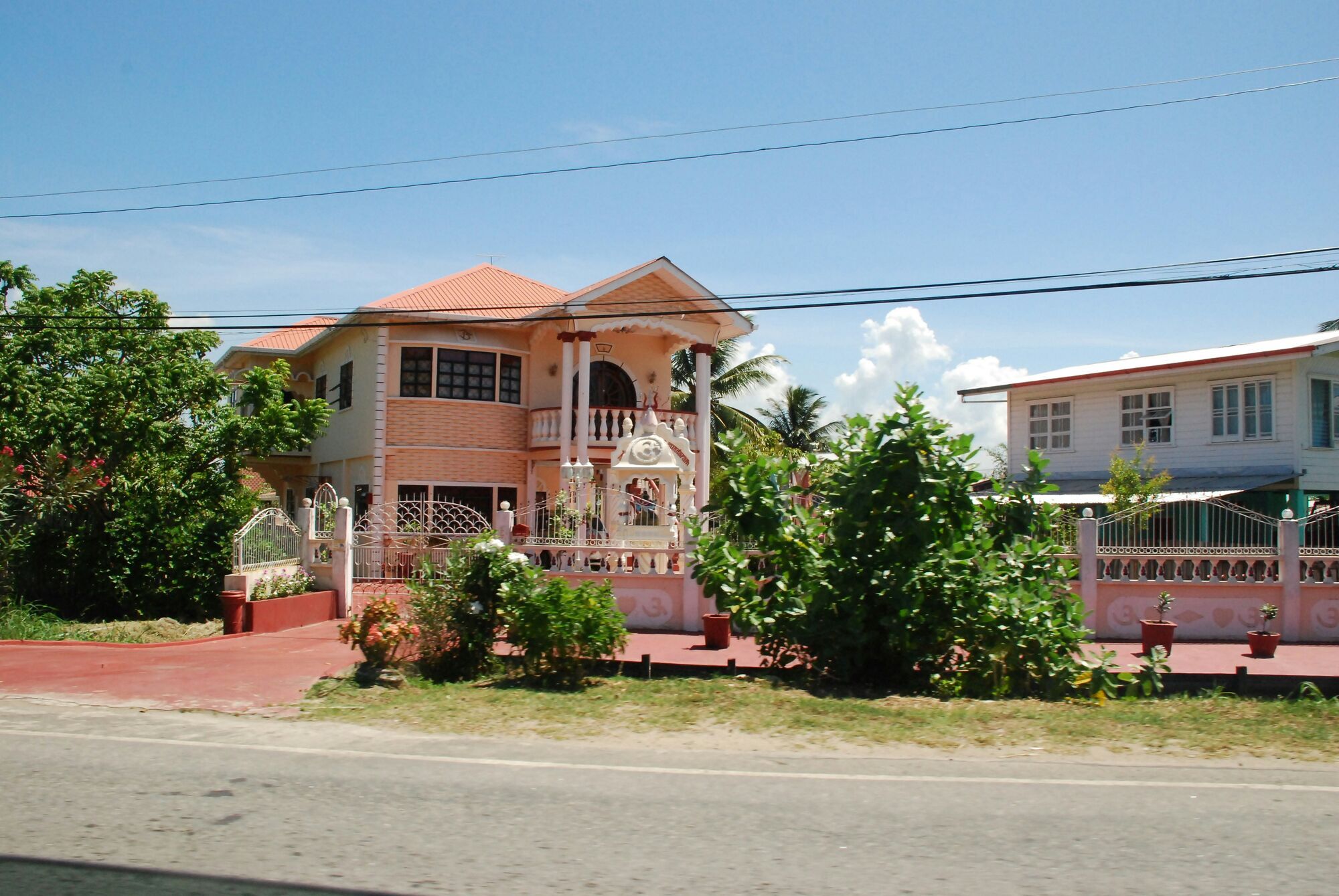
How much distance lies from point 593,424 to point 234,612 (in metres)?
10.2

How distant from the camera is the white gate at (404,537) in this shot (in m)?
16.2

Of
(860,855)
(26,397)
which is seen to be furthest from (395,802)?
(26,397)

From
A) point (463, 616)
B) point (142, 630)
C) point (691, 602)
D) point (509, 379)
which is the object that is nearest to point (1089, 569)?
point (691, 602)

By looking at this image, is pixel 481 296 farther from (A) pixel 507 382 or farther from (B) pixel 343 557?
(B) pixel 343 557

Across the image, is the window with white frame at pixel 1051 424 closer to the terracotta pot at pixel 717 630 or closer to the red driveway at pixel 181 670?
the terracotta pot at pixel 717 630

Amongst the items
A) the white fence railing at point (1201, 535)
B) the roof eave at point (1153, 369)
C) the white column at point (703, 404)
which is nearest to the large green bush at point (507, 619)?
the white fence railing at point (1201, 535)

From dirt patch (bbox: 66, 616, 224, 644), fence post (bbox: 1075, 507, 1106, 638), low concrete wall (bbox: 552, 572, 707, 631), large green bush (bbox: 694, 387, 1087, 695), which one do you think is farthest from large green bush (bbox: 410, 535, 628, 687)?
fence post (bbox: 1075, 507, 1106, 638)

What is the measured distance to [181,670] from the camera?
38.7 feet

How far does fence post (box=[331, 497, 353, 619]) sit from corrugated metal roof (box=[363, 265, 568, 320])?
655 cm

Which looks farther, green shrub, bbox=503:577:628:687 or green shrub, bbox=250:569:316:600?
green shrub, bbox=250:569:316:600

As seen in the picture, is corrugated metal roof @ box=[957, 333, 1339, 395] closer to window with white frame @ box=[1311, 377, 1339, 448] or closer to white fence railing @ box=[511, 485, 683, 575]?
window with white frame @ box=[1311, 377, 1339, 448]

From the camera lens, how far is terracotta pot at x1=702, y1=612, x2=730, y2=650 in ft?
45.8

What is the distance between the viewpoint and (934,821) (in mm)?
6109

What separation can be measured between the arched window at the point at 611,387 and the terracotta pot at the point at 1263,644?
573 inches
